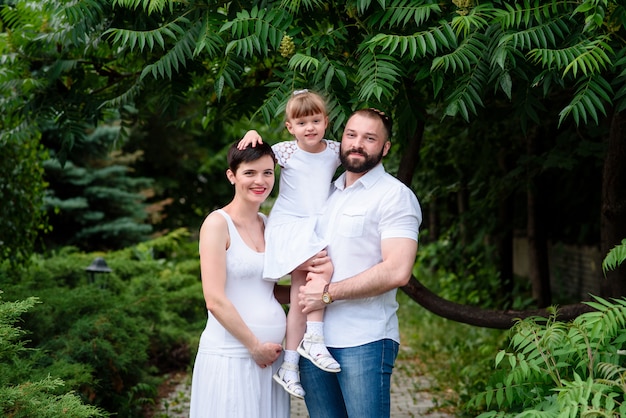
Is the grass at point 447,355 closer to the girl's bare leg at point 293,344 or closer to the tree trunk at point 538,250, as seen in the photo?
the tree trunk at point 538,250

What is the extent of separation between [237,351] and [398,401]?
4.98m

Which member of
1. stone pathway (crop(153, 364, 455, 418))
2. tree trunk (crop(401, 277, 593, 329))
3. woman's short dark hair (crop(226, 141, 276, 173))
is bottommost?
stone pathway (crop(153, 364, 455, 418))

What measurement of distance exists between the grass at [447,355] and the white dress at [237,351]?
13.7ft

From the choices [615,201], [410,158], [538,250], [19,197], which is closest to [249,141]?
[410,158]

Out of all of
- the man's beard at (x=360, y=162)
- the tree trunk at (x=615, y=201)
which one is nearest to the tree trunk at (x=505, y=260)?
the tree trunk at (x=615, y=201)

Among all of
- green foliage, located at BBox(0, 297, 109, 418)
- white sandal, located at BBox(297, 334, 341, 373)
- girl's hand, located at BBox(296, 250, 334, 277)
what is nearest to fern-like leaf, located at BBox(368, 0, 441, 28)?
girl's hand, located at BBox(296, 250, 334, 277)

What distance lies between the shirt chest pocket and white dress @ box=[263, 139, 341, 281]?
135mm

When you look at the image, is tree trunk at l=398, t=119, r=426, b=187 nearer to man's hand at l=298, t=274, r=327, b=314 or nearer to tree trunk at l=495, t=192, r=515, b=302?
man's hand at l=298, t=274, r=327, b=314

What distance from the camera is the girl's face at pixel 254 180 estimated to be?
13.3ft

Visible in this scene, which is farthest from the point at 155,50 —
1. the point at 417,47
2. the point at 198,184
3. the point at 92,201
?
the point at 198,184

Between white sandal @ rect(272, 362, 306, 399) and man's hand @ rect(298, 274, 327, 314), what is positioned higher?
man's hand @ rect(298, 274, 327, 314)

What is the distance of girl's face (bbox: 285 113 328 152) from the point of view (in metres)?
4.21

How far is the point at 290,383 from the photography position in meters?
4.06

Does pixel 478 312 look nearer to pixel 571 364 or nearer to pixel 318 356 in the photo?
pixel 571 364
